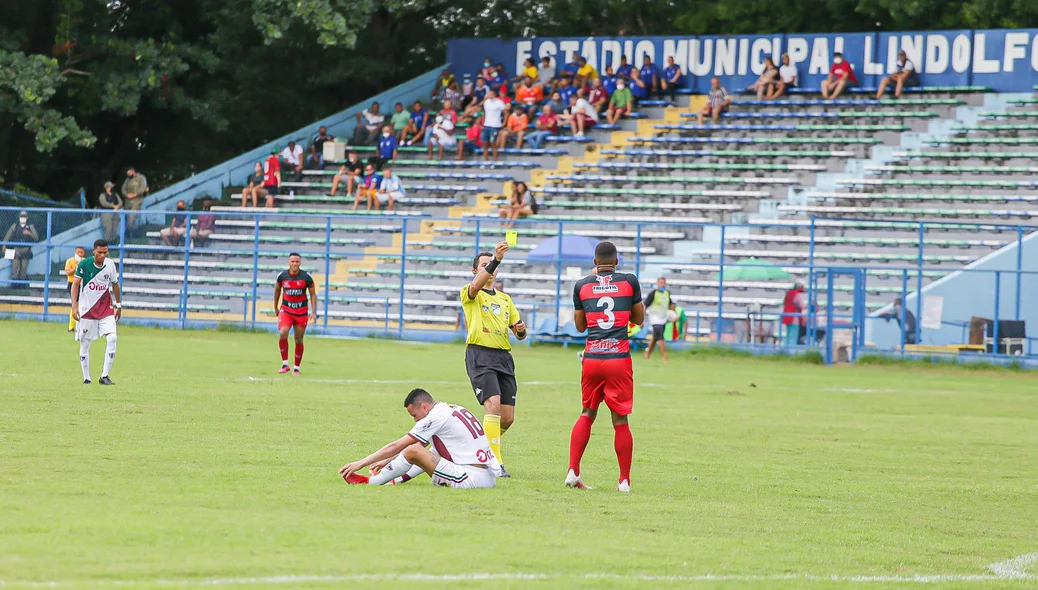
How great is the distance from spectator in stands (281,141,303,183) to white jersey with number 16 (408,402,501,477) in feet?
106

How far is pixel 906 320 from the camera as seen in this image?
30.6 m

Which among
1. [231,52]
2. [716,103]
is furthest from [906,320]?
[231,52]

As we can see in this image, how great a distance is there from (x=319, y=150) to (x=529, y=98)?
6.53 m

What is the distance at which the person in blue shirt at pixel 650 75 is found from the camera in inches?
1666

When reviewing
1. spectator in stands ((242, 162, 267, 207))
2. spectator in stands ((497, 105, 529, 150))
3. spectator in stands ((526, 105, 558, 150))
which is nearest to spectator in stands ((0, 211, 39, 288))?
spectator in stands ((242, 162, 267, 207))

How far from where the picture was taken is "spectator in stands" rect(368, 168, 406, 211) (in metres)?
39.2

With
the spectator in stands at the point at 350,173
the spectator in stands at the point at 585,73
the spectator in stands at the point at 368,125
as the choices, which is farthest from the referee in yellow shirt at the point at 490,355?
the spectator in stands at the point at 368,125

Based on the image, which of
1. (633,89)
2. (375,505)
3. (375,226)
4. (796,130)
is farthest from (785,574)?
(633,89)

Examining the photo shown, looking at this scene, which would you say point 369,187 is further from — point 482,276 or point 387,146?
point 482,276

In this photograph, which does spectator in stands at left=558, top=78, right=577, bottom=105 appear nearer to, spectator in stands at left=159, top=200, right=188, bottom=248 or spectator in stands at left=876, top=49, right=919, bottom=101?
spectator in stands at left=876, top=49, right=919, bottom=101

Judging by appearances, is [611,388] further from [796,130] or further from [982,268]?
[796,130]

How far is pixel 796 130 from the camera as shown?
3934 centimetres

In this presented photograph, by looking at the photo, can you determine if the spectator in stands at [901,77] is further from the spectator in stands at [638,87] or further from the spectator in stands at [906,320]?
the spectator in stands at [906,320]

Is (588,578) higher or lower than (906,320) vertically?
lower
